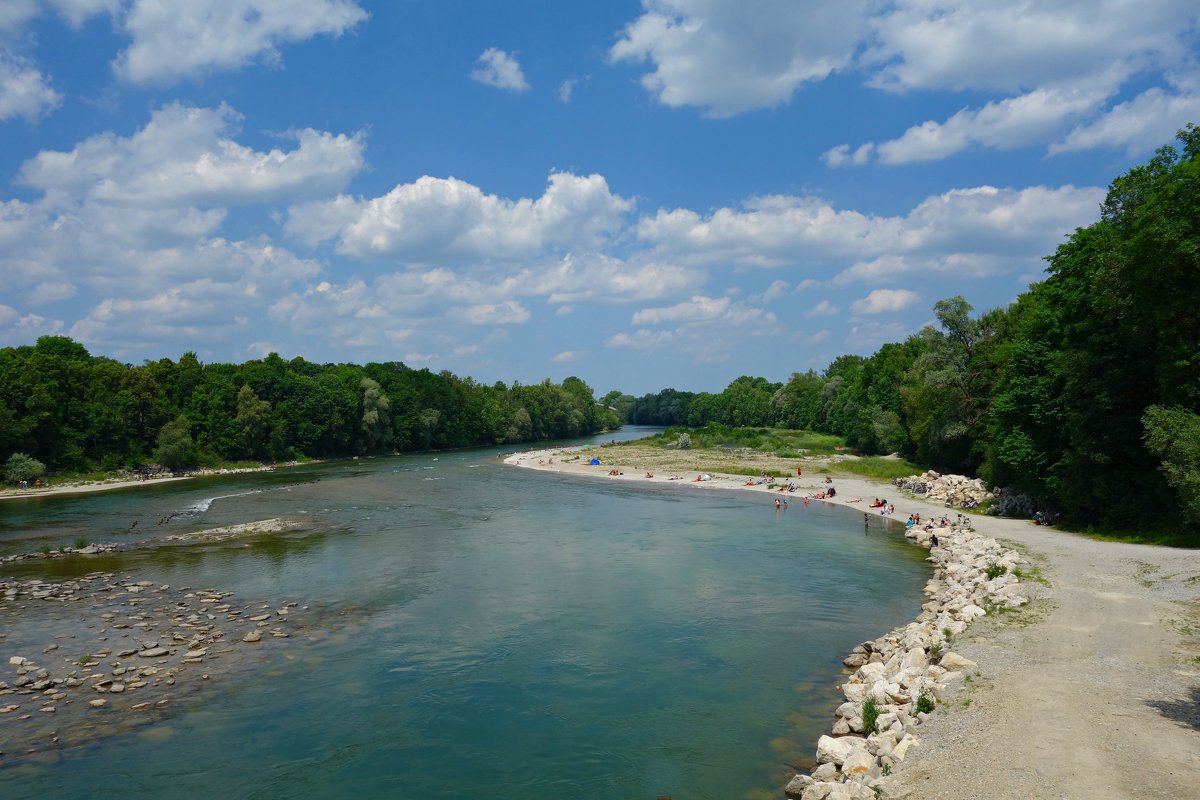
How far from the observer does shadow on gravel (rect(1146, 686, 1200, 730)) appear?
1334cm

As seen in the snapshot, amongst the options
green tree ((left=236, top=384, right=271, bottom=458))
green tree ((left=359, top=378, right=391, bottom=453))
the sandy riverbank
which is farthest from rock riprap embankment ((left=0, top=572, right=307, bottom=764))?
green tree ((left=359, top=378, right=391, bottom=453))

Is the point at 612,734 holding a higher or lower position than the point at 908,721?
lower

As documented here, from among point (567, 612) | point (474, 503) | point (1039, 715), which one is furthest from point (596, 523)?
point (1039, 715)

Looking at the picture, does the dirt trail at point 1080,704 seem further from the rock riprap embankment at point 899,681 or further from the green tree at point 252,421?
the green tree at point 252,421

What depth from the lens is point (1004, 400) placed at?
139 feet

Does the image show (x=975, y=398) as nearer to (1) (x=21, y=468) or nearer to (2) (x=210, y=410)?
(1) (x=21, y=468)

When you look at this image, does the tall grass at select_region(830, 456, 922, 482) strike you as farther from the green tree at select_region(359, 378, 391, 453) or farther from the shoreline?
the shoreline

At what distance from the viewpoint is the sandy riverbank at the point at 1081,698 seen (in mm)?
11648

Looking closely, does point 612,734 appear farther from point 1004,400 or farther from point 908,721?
point 1004,400

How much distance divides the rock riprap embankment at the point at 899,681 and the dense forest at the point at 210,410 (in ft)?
270

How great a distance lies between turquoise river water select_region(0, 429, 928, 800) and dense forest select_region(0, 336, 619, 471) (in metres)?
31.2

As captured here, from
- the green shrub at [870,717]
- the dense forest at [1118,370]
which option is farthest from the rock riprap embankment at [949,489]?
the green shrub at [870,717]

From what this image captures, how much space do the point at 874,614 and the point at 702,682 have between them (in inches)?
390

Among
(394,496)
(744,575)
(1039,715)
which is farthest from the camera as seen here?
(394,496)
